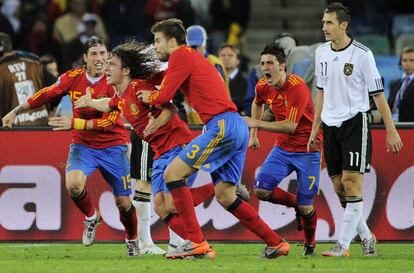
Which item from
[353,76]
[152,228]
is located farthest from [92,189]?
[353,76]

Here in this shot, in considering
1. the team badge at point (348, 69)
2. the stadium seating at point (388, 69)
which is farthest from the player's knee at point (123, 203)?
the stadium seating at point (388, 69)

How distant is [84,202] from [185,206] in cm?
195

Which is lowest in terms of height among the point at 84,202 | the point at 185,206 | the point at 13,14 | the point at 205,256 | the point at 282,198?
the point at 205,256

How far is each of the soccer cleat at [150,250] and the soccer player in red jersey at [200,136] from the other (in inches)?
60.0

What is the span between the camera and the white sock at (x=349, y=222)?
12469 mm

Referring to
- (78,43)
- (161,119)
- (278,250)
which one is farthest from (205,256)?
(78,43)

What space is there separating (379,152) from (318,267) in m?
3.46

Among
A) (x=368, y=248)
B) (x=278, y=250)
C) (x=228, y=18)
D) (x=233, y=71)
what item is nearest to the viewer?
(x=278, y=250)

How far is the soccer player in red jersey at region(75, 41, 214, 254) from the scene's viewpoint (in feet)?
39.3

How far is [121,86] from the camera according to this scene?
488 inches

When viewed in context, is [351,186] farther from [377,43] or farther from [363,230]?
[377,43]

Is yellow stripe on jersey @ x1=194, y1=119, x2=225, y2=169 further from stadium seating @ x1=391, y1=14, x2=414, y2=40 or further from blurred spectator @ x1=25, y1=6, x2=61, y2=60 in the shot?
stadium seating @ x1=391, y1=14, x2=414, y2=40

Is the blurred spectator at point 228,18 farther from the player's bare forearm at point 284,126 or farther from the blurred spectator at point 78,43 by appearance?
the player's bare forearm at point 284,126

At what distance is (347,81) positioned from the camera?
1244 cm
